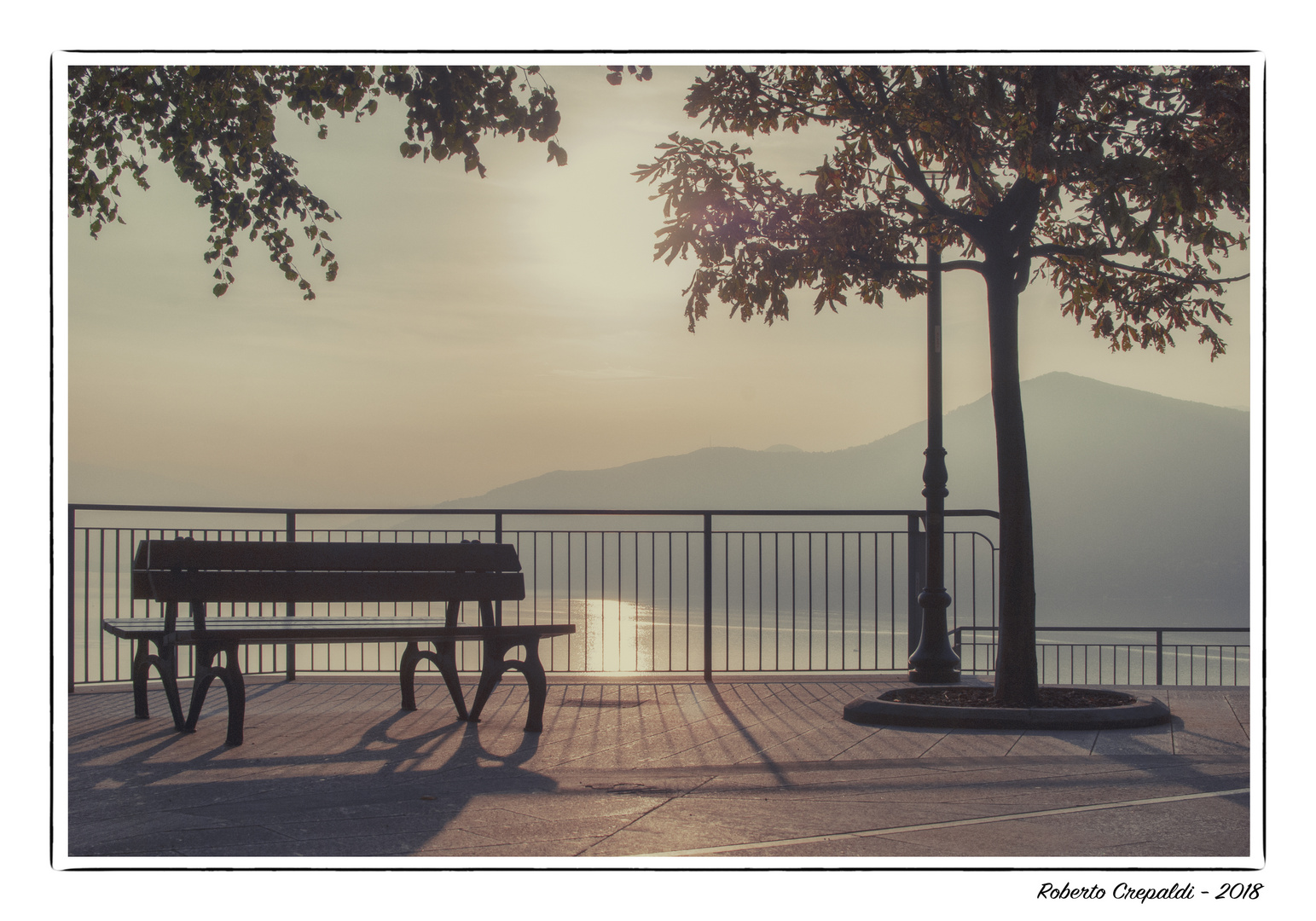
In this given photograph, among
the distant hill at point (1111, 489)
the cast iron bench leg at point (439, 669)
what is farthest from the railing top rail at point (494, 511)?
the distant hill at point (1111, 489)

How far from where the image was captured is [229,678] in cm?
548

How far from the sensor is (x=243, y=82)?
8.32m

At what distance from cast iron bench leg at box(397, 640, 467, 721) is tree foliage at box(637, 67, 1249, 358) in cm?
296

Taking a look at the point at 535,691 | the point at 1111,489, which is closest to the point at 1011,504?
the point at 535,691

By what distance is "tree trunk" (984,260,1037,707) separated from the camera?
21.9ft

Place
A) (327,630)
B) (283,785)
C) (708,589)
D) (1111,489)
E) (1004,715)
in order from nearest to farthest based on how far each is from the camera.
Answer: (283,785), (327,630), (1004,715), (708,589), (1111,489)

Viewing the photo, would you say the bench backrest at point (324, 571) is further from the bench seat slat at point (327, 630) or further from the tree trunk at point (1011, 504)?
the tree trunk at point (1011, 504)

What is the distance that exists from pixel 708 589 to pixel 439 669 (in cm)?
240

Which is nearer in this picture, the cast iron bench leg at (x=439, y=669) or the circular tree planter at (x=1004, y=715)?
the circular tree planter at (x=1004, y=715)

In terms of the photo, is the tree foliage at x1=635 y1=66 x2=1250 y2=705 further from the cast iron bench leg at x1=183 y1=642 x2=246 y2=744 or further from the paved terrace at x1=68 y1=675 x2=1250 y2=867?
the cast iron bench leg at x1=183 y1=642 x2=246 y2=744

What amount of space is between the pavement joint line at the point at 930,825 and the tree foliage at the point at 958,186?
299 cm

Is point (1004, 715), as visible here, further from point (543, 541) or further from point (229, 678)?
point (229, 678)

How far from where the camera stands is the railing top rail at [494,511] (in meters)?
7.70
